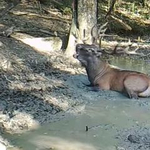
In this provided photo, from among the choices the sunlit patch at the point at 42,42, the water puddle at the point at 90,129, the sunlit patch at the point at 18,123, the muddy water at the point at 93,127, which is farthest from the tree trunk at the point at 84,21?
the sunlit patch at the point at 18,123

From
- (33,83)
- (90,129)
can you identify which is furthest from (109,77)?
(90,129)

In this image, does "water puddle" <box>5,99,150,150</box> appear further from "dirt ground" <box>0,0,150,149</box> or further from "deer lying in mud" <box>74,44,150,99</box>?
"deer lying in mud" <box>74,44,150,99</box>

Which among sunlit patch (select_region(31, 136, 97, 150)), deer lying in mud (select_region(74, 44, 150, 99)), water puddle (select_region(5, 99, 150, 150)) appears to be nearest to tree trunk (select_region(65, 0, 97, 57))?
deer lying in mud (select_region(74, 44, 150, 99))

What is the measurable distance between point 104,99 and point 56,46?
4.03 m

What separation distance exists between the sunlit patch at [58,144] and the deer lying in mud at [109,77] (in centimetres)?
293

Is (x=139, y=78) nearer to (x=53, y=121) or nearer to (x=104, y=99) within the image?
(x=104, y=99)

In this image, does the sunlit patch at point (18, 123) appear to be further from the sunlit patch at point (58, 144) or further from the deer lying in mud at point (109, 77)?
the deer lying in mud at point (109, 77)

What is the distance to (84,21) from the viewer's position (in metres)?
12.2

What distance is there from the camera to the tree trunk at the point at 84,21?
39.7ft

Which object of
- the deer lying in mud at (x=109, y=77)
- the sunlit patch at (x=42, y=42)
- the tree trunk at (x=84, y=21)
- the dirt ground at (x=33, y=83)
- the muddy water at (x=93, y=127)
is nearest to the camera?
the muddy water at (x=93, y=127)

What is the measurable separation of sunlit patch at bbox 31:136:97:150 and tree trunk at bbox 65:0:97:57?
18.1 ft

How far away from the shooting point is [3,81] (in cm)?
905

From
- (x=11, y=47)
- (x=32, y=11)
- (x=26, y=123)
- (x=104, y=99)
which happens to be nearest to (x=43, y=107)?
(x=26, y=123)

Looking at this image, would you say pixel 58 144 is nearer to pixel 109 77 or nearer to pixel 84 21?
pixel 109 77
